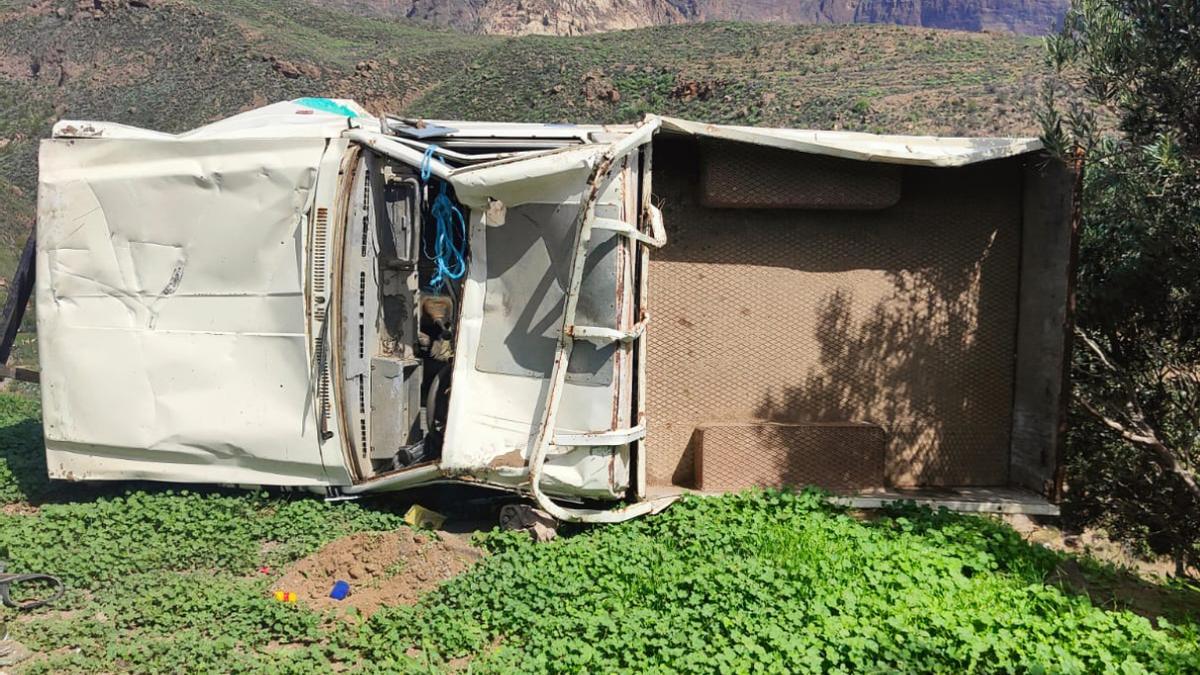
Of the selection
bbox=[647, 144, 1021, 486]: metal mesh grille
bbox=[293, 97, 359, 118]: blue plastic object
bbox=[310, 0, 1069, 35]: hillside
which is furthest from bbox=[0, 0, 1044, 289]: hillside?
bbox=[293, 97, 359, 118]: blue plastic object

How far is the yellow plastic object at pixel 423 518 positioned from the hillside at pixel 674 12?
32.9m

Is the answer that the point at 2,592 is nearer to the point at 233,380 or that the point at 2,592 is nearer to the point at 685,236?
the point at 233,380

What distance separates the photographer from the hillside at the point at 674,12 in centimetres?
5916

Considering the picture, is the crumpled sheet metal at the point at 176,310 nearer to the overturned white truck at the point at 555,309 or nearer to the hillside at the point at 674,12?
the overturned white truck at the point at 555,309

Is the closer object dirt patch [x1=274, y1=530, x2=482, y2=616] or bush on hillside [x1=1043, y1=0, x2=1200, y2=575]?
dirt patch [x1=274, y1=530, x2=482, y2=616]

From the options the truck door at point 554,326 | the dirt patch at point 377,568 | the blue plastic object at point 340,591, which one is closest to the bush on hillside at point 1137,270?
the truck door at point 554,326

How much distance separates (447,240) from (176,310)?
1.67 m

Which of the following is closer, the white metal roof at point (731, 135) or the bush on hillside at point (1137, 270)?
the bush on hillside at point (1137, 270)

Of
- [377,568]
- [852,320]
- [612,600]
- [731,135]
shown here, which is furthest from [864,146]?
[377,568]

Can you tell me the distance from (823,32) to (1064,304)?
30.4 m

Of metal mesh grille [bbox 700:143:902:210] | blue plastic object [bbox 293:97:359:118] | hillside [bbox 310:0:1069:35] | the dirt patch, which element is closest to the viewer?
the dirt patch

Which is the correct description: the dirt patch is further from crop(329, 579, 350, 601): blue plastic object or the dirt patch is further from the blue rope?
the blue rope

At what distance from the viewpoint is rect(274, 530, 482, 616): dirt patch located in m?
4.32

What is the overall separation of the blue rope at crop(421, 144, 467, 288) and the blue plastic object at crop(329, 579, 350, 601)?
1870 millimetres
